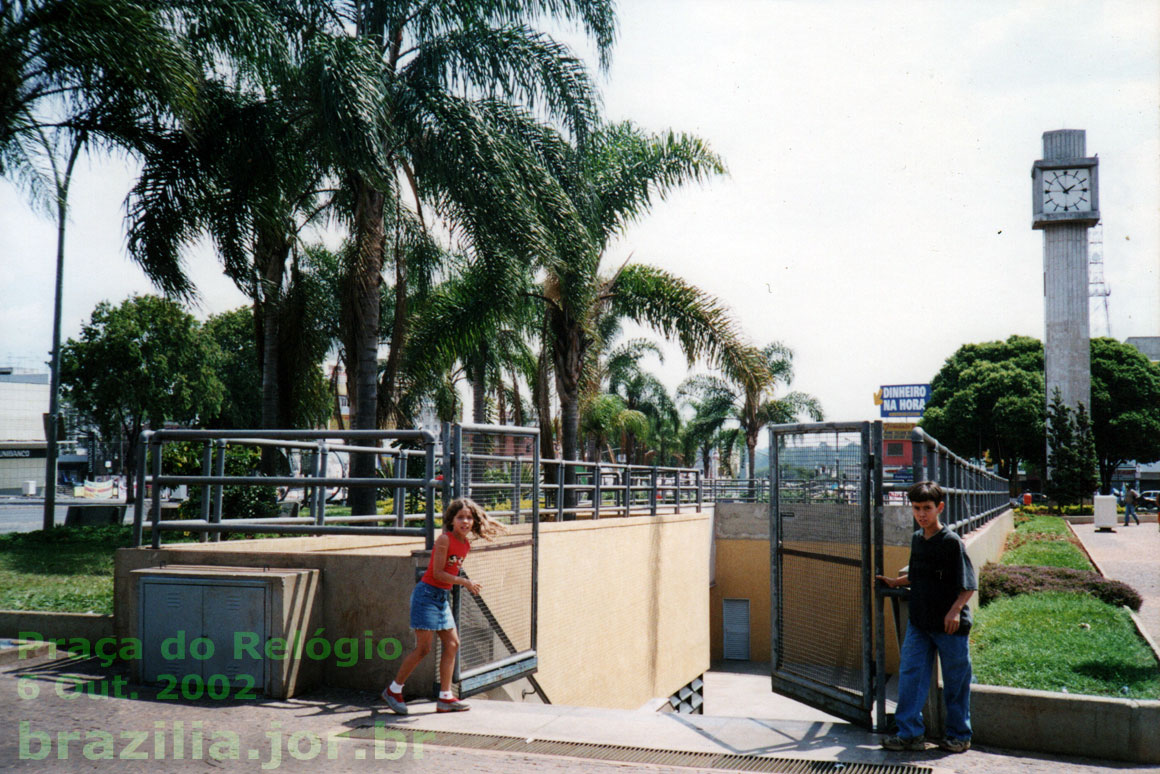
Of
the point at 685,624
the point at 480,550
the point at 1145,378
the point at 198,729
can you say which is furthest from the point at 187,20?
the point at 1145,378

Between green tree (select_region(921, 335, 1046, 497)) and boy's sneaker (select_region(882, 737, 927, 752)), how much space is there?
50278mm

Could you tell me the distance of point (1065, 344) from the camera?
1828 inches

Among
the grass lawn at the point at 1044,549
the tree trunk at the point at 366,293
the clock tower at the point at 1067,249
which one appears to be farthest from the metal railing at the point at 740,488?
the clock tower at the point at 1067,249

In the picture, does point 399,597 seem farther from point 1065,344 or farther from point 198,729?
point 1065,344

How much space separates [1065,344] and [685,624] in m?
38.3

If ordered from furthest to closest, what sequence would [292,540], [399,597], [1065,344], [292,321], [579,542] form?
[1065,344] < [292,321] < [579,542] < [292,540] < [399,597]

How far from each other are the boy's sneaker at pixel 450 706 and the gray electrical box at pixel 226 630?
1.04 meters

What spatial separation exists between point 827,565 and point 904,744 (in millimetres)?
1509

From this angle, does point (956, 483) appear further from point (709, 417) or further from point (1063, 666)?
point (709, 417)

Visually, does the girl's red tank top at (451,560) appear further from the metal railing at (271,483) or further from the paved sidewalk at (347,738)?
the paved sidewalk at (347,738)

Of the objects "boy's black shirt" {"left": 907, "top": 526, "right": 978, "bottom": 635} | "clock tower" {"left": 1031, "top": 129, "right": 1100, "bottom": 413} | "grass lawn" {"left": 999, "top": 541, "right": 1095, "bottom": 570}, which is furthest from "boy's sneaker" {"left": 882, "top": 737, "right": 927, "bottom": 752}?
"clock tower" {"left": 1031, "top": 129, "right": 1100, "bottom": 413}

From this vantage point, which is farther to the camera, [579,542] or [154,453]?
[579,542]

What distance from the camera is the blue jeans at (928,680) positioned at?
534cm

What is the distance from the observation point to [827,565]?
667 centimetres
